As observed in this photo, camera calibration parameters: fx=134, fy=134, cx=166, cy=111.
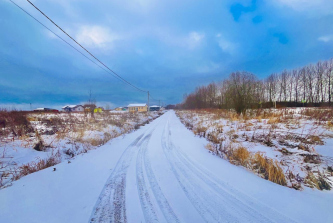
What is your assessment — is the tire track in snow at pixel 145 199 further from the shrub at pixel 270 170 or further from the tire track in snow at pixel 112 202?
the shrub at pixel 270 170

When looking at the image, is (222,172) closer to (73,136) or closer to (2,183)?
(2,183)

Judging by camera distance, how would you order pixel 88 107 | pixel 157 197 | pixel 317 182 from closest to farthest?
pixel 157 197 → pixel 317 182 → pixel 88 107

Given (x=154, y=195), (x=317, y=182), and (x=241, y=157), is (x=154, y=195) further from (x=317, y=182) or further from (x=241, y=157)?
A: (x=317, y=182)

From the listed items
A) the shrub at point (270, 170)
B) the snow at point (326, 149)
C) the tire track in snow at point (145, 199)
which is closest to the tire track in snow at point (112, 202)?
the tire track in snow at point (145, 199)

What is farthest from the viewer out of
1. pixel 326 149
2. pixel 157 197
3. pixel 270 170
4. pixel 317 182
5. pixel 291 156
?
pixel 291 156

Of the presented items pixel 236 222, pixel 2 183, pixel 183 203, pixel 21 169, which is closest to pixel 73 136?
pixel 21 169

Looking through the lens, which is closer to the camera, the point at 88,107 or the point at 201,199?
the point at 201,199

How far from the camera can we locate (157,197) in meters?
2.53

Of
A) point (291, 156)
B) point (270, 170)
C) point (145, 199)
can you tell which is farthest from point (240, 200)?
point (291, 156)

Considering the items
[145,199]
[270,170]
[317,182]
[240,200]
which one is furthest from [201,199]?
[317,182]

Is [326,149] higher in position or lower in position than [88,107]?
lower

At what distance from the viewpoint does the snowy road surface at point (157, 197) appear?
2.05 m

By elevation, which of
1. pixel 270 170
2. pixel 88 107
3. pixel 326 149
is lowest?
pixel 270 170

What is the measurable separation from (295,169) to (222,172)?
5.97ft
